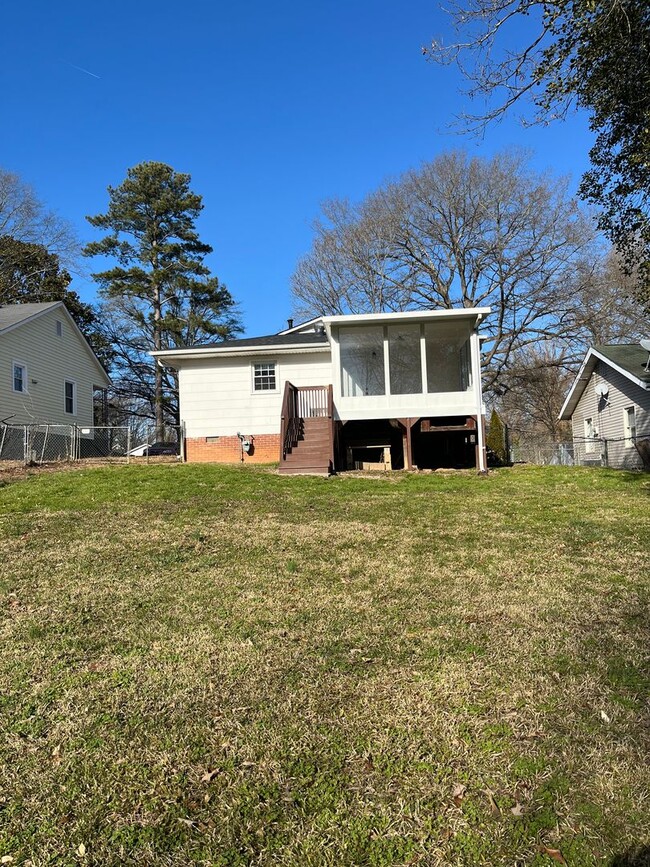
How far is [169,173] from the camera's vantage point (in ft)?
102

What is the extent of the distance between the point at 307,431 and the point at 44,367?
11339mm

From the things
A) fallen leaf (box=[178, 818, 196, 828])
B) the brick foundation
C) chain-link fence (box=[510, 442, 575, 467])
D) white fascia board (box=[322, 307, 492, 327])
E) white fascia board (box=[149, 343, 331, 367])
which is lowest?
fallen leaf (box=[178, 818, 196, 828])

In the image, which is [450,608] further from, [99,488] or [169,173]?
[169,173]

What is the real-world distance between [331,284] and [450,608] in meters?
26.2

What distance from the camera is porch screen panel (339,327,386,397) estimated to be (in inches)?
560

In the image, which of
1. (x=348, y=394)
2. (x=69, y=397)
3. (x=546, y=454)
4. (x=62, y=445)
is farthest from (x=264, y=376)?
(x=546, y=454)

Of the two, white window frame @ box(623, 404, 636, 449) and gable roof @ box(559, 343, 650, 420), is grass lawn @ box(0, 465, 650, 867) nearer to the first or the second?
gable roof @ box(559, 343, 650, 420)

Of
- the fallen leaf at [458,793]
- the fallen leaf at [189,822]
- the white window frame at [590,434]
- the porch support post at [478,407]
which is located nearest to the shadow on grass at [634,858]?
the fallen leaf at [458,793]

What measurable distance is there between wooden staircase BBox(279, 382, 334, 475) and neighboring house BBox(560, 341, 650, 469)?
28.8 ft

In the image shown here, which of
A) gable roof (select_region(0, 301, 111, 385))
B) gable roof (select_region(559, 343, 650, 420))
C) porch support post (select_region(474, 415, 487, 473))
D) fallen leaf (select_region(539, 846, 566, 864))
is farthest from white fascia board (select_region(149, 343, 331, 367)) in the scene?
fallen leaf (select_region(539, 846, 566, 864))

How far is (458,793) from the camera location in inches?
89.0

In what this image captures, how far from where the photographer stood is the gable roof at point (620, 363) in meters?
15.7

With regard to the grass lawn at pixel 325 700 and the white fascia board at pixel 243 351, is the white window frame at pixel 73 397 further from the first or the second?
the grass lawn at pixel 325 700

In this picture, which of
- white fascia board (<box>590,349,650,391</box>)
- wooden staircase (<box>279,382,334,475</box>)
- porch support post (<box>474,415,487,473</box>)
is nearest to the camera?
wooden staircase (<box>279,382,334,475</box>)
